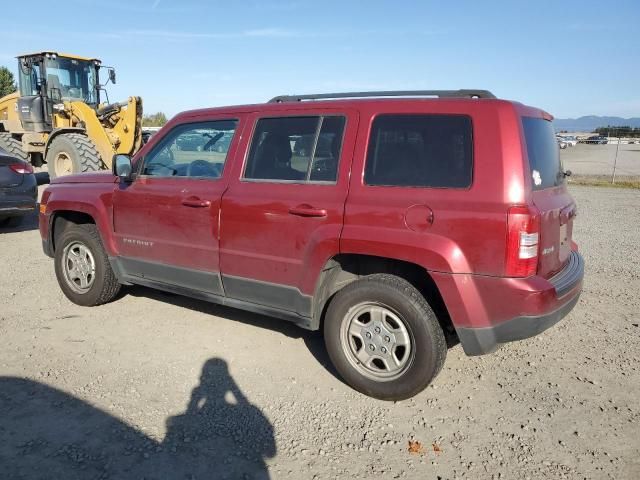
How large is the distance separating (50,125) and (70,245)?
939 centimetres

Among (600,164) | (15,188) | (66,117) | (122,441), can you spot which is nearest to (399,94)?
(122,441)

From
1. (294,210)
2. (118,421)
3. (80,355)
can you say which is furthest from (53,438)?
(294,210)

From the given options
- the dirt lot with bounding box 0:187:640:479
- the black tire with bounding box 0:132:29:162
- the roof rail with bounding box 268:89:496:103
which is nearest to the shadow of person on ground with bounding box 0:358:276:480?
the dirt lot with bounding box 0:187:640:479

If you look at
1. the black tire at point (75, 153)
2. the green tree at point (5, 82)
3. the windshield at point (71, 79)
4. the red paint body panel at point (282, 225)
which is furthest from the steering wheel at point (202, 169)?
the green tree at point (5, 82)

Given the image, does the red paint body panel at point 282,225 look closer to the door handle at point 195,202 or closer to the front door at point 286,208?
the front door at point 286,208

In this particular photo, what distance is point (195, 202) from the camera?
4.12 meters

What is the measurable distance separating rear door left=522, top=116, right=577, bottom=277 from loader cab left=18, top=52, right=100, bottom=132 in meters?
12.5

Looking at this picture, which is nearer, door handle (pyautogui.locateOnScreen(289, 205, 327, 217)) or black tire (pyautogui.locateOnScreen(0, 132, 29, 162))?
door handle (pyautogui.locateOnScreen(289, 205, 327, 217))

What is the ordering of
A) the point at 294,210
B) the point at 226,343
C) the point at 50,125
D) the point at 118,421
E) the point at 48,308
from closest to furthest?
the point at 118,421, the point at 294,210, the point at 226,343, the point at 48,308, the point at 50,125

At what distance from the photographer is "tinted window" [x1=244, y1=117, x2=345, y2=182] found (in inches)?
143

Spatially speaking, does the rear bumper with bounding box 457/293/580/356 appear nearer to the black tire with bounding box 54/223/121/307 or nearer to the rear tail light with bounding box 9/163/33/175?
the black tire with bounding box 54/223/121/307

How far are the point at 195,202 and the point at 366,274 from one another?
1474 mm

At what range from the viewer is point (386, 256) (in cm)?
330

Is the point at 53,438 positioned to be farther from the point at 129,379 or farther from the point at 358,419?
the point at 358,419
